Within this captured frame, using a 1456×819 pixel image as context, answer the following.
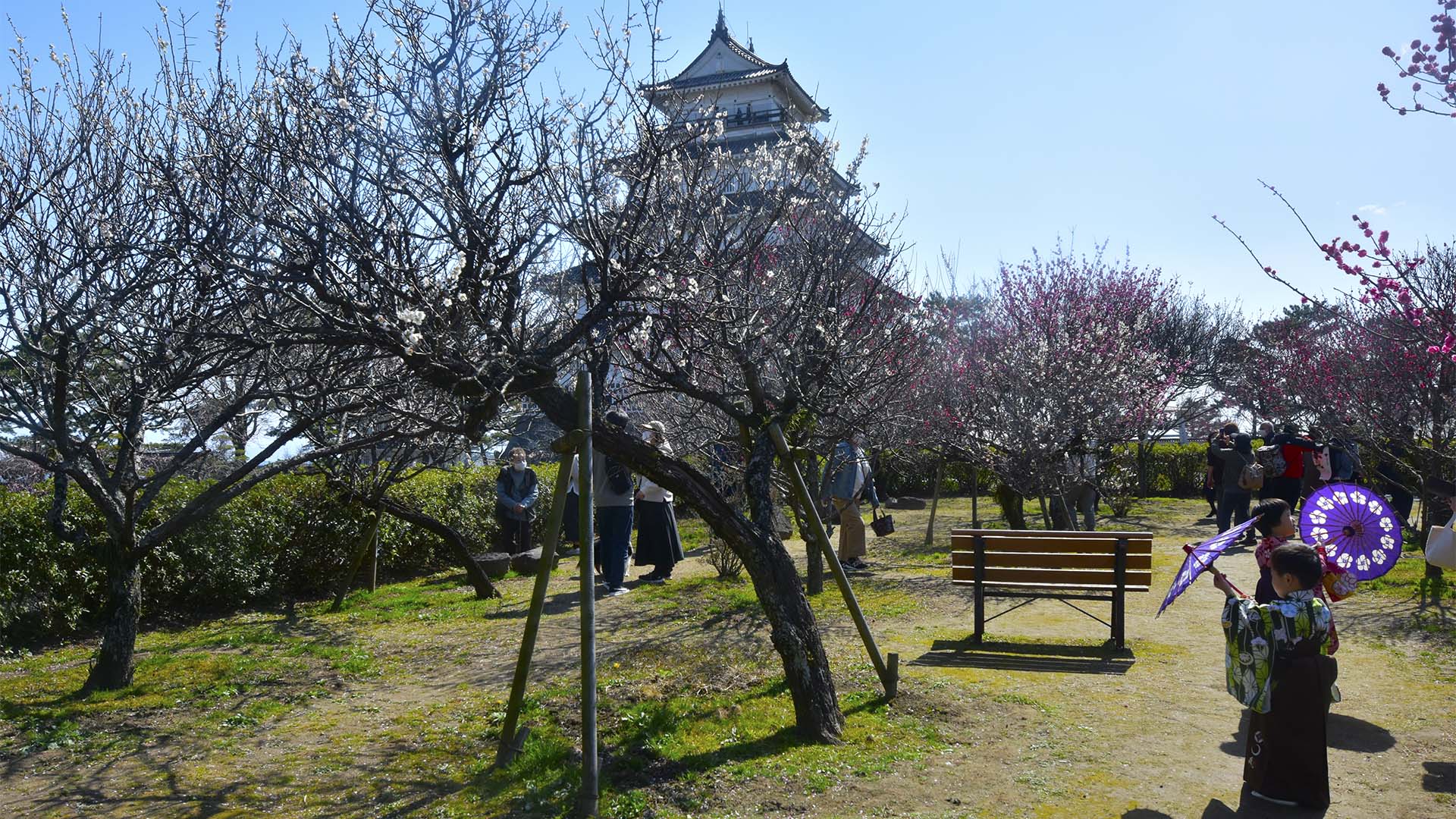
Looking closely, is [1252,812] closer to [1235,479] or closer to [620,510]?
[620,510]

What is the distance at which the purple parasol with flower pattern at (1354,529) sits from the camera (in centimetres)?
552

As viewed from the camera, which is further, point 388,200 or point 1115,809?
point 388,200

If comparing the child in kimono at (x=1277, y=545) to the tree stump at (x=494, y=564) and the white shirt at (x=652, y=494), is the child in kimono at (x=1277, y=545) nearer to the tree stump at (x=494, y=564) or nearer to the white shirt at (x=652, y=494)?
the white shirt at (x=652, y=494)

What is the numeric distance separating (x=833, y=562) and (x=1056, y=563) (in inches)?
91.6

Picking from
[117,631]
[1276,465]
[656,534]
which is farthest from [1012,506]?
[117,631]

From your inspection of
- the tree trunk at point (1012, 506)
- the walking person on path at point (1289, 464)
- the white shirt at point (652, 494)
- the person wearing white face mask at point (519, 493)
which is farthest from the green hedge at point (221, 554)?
the walking person on path at point (1289, 464)

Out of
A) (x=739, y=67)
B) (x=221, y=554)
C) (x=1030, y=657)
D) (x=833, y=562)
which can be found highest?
(x=739, y=67)

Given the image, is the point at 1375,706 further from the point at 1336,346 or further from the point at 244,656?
the point at 1336,346

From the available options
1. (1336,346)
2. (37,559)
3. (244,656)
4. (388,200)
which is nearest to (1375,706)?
(388,200)

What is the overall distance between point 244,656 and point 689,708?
3.73m

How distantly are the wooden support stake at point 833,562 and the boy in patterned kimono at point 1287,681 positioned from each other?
1889mm

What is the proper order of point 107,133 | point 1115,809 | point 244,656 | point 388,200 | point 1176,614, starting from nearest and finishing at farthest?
point 1115,809, point 388,200, point 107,133, point 244,656, point 1176,614

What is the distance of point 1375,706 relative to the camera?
579 centimetres

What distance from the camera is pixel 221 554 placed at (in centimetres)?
952
